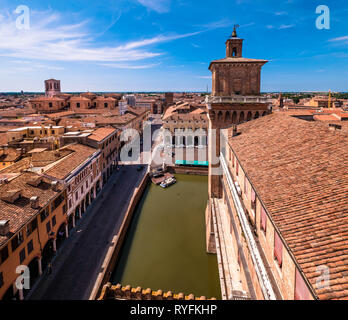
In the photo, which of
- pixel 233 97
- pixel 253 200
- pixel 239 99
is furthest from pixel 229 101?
pixel 253 200

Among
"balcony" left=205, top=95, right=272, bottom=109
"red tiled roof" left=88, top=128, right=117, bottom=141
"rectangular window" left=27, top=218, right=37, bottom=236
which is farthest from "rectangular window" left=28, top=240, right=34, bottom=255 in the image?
"red tiled roof" left=88, top=128, right=117, bottom=141

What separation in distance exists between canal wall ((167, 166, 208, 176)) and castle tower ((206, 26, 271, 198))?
68.1 ft

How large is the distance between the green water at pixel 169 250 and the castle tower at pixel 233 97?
7.13 meters

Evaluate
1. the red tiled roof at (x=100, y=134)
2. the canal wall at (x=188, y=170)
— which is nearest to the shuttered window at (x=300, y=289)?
the red tiled roof at (x=100, y=134)

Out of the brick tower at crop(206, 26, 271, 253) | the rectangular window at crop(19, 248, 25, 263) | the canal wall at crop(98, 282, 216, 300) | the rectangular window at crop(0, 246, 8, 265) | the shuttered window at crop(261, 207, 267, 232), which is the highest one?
the brick tower at crop(206, 26, 271, 253)

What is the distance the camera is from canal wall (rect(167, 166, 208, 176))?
154ft

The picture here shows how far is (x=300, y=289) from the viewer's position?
24.0ft

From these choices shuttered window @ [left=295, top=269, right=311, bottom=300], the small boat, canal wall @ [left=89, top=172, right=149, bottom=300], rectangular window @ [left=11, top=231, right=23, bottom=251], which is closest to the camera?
shuttered window @ [left=295, top=269, right=311, bottom=300]

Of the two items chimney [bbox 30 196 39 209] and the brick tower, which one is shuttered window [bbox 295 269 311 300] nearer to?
the brick tower

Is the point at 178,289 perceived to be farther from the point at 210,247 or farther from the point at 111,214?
the point at 111,214

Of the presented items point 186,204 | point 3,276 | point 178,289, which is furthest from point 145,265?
point 186,204

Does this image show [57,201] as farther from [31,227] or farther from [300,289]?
[300,289]

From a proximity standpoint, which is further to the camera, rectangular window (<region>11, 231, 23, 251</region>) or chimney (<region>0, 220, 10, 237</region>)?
rectangular window (<region>11, 231, 23, 251</region>)
